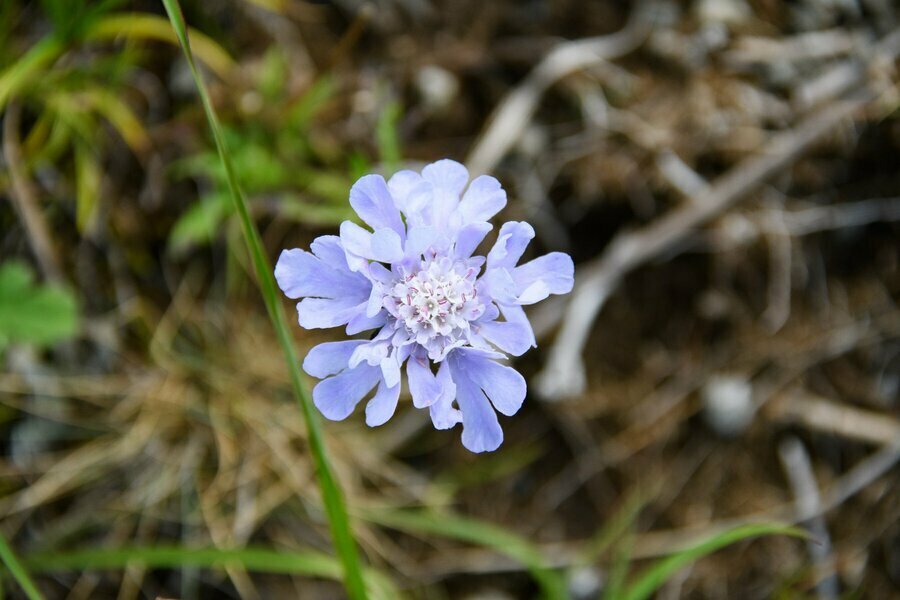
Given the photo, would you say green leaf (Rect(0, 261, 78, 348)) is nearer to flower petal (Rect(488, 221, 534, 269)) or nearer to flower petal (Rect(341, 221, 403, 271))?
flower petal (Rect(341, 221, 403, 271))

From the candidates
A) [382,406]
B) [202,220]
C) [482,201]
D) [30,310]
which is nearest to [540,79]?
[202,220]

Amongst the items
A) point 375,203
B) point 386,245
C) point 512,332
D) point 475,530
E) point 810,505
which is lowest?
point 810,505

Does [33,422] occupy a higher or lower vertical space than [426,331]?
higher

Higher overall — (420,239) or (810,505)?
(420,239)

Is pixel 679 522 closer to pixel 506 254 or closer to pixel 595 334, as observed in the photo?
pixel 595 334

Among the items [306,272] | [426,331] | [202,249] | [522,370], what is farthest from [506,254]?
[202,249]

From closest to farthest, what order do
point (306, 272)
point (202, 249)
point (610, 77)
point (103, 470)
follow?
1. point (306, 272)
2. point (103, 470)
3. point (202, 249)
4. point (610, 77)

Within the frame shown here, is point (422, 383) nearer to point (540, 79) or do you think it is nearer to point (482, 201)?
point (482, 201)
